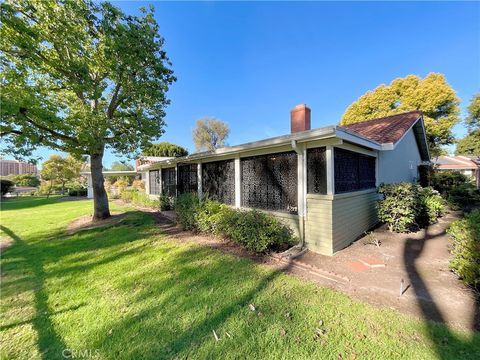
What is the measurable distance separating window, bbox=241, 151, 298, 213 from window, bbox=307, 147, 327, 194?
1.30 feet

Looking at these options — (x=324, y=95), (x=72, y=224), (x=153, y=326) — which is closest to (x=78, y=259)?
(x=153, y=326)

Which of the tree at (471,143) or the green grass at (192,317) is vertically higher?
the tree at (471,143)

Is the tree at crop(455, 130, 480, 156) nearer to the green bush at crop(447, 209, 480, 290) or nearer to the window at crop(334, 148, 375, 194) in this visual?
the window at crop(334, 148, 375, 194)

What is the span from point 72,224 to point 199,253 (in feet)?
24.7

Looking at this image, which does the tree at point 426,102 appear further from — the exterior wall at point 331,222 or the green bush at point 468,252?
the green bush at point 468,252

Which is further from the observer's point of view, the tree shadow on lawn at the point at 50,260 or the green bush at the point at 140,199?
the green bush at the point at 140,199

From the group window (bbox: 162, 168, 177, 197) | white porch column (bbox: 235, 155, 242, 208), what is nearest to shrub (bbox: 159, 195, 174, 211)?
window (bbox: 162, 168, 177, 197)

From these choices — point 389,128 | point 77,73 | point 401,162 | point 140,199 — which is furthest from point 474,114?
point 140,199

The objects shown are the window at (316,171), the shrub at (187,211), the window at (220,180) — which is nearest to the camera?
the window at (316,171)

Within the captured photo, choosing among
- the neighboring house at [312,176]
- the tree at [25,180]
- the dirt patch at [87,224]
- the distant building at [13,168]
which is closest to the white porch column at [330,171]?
the neighboring house at [312,176]

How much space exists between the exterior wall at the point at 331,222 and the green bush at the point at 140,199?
9.99 m

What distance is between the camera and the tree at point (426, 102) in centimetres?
1681

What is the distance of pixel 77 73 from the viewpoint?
23.3 feet

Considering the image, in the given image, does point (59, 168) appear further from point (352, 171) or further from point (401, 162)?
point (401, 162)
